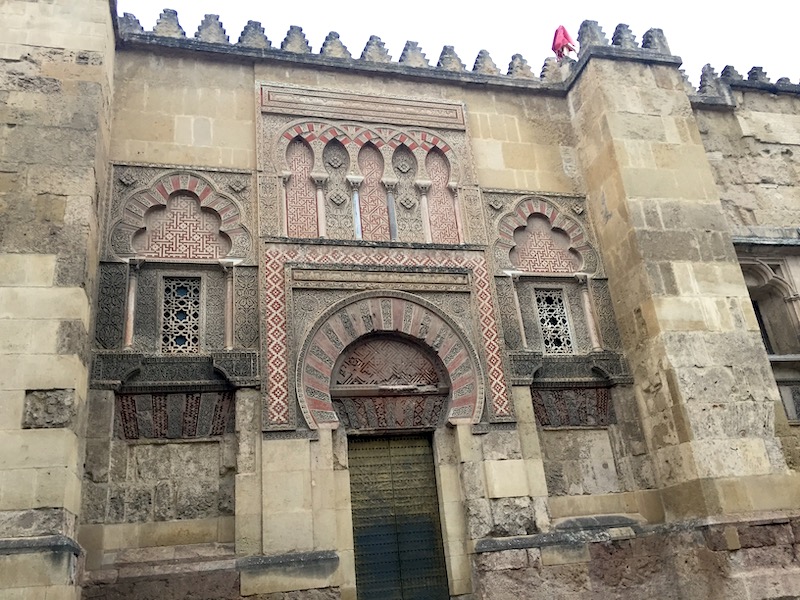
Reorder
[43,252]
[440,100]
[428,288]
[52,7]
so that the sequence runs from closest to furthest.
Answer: [43,252] < [52,7] < [428,288] < [440,100]

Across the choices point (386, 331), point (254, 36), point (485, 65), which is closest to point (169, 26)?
point (254, 36)

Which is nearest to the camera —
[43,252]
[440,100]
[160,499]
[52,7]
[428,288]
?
[43,252]

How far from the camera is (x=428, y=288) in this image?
22.4 ft

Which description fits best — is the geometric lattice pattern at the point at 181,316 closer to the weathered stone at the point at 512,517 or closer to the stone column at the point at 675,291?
the weathered stone at the point at 512,517

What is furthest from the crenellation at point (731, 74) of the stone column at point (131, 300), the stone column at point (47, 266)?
the stone column at point (131, 300)

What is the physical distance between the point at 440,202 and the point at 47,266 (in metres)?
3.85

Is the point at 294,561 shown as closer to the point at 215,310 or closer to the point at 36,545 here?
the point at 36,545

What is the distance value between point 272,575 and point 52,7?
519cm

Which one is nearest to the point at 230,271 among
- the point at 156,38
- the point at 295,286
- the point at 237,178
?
the point at 295,286

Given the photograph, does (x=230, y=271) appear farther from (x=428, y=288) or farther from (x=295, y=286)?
(x=428, y=288)

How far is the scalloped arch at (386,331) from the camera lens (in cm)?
615

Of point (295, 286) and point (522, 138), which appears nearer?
point (295, 286)

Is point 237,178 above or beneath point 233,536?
above

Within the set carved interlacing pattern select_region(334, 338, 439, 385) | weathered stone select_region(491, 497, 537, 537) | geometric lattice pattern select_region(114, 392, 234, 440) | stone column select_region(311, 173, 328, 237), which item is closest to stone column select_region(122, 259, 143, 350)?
geometric lattice pattern select_region(114, 392, 234, 440)
